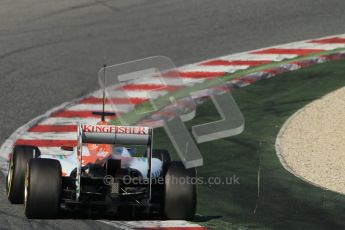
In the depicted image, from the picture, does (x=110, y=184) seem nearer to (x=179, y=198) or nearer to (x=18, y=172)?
(x=179, y=198)

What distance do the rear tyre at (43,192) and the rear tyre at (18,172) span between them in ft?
3.02

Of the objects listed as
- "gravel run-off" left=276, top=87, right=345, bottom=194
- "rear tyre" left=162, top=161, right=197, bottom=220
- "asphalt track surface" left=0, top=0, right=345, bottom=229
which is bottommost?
"rear tyre" left=162, top=161, right=197, bottom=220

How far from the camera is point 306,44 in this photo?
933 inches

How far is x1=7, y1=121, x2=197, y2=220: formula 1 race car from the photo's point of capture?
42.9 feet

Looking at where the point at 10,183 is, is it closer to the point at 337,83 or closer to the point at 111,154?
the point at 111,154

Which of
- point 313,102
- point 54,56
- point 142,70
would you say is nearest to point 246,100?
point 313,102

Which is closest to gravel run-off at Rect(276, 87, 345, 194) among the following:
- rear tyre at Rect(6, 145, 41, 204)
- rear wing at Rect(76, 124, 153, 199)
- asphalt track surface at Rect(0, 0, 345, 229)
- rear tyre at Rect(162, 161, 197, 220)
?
rear tyre at Rect(162, 161, 197, 220)

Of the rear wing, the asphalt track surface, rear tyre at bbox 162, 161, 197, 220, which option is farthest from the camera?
the asphalt track surface

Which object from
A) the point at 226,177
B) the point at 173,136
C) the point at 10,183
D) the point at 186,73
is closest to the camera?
the point at 10,183

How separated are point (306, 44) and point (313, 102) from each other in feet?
13.3

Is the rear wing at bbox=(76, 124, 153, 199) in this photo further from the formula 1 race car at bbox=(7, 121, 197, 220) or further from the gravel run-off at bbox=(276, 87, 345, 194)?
the gravel run-off at bbox=(276, 87, 345, 194)

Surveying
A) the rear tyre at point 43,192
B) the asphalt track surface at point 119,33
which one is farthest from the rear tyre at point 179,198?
the asphalt track surface at point 119,33

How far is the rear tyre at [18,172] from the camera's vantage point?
1405cm

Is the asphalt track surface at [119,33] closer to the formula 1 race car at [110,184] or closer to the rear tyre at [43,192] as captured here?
the formula 1 race car at [110,184]
